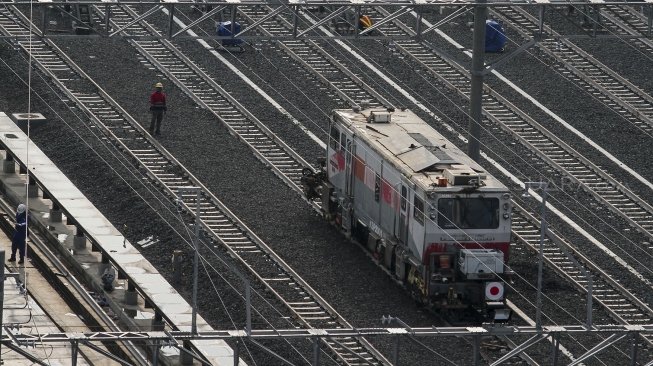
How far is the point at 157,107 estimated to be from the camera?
58.0 m

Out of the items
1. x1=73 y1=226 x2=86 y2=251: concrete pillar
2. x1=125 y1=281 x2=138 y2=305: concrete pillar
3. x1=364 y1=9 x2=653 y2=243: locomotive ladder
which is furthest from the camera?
x1=364 y1=9 x2=653 y2=243: locomotive ladder

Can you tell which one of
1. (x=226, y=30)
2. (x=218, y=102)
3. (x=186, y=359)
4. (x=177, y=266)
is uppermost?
(x=226, y=30)

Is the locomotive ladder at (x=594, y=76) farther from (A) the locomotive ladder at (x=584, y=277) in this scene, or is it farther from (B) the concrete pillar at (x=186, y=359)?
(B) the concrete pillar at (x=186, y=359)

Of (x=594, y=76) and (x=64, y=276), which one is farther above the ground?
(x=594, y=76)

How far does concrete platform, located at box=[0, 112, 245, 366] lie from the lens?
4612cm

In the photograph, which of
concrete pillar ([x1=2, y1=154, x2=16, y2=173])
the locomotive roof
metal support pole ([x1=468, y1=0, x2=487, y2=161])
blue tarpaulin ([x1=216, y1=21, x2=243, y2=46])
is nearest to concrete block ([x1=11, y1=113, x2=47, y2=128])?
concrete pillar ([x1=2, y1=154, x2=16, y2=173])

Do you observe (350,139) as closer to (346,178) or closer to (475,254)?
(346,178)

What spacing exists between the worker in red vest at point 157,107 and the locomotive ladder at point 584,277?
975cm

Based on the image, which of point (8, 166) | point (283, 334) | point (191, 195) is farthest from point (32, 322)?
point (8, 166)

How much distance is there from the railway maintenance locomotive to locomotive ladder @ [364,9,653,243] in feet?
19.7

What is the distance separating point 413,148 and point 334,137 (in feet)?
14.2

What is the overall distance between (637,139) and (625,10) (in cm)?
1017

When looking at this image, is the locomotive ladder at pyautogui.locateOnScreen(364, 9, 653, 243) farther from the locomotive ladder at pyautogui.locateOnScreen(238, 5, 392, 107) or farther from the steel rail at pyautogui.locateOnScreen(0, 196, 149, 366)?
the steel rail at pyautogui.locateOnScreen(0, 196, 149, 366)

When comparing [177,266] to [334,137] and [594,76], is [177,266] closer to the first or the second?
[334,137]
